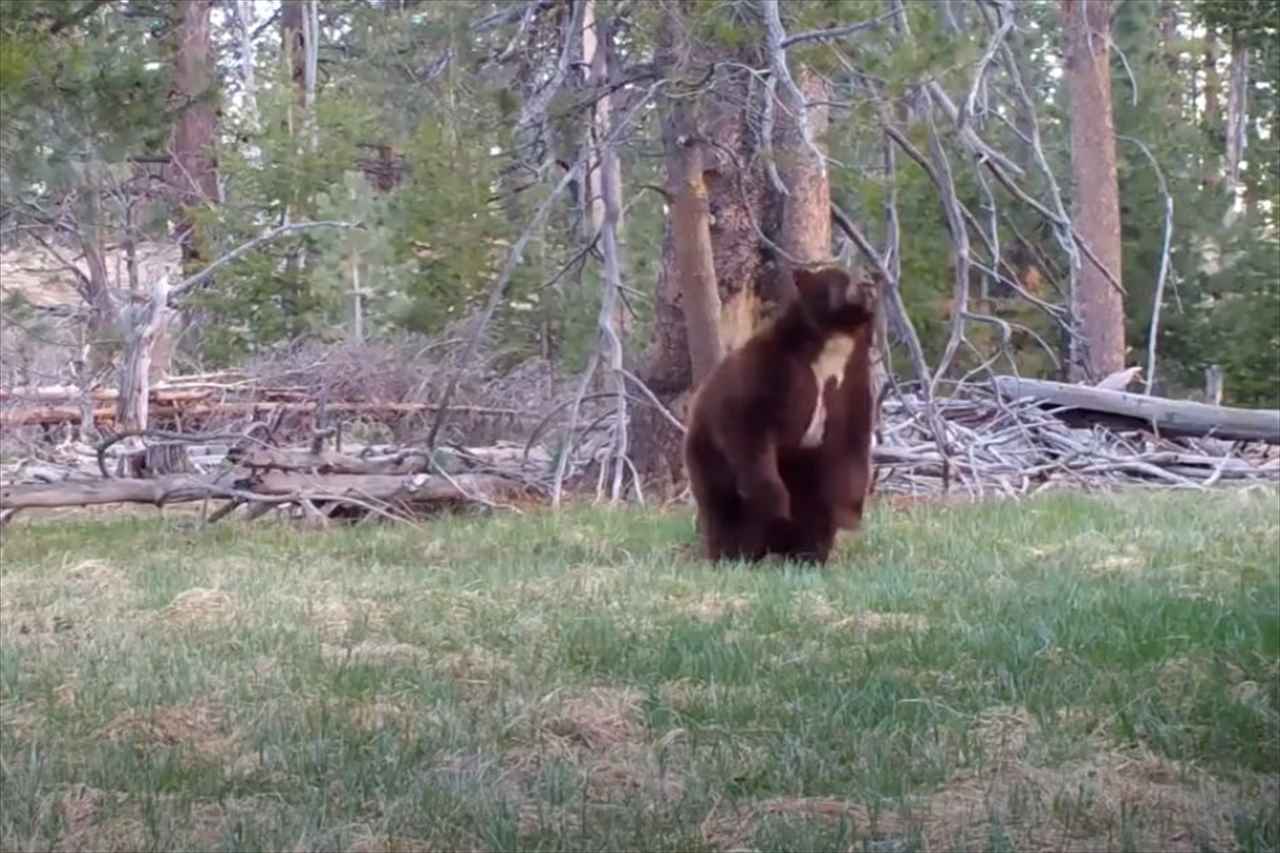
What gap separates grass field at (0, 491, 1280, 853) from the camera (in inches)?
177

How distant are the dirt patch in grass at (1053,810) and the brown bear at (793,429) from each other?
3667 mm

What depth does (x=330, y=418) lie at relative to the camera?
16.3m

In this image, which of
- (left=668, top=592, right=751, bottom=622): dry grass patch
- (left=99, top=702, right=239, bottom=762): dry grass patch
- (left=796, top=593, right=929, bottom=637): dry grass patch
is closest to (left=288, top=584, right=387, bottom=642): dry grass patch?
(left=668, top=592, right=751, bottom=622): dry grass patch

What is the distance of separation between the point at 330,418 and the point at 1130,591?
9.73 metres

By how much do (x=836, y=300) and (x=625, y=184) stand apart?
7.87 meters

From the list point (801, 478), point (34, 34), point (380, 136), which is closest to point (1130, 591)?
point (801, 478)

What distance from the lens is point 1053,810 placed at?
4.54 meters

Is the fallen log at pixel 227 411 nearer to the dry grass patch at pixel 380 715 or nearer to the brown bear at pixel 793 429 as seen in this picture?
the brown bear at pixel 793 429

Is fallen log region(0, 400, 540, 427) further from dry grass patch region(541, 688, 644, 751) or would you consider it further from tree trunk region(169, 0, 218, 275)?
dry grass patch region(541, 688, 644, 751)

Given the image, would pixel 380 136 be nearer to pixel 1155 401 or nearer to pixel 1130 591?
pixel 1155 401

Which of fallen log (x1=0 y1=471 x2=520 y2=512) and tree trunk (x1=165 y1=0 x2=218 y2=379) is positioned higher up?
tree trunk (x1=165 y1=0 x2=218 y2=379)

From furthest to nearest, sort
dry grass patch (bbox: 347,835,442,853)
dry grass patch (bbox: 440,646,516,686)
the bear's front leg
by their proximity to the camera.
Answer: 1. the bear's front leg
2. dry grass patch (bbox: 440,646,516,686)
3. dry grass patch (bbox: 347,835,442,853)

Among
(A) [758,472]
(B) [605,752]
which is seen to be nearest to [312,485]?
(A) [758,472]

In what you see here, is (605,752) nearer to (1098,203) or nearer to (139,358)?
(139,358)
